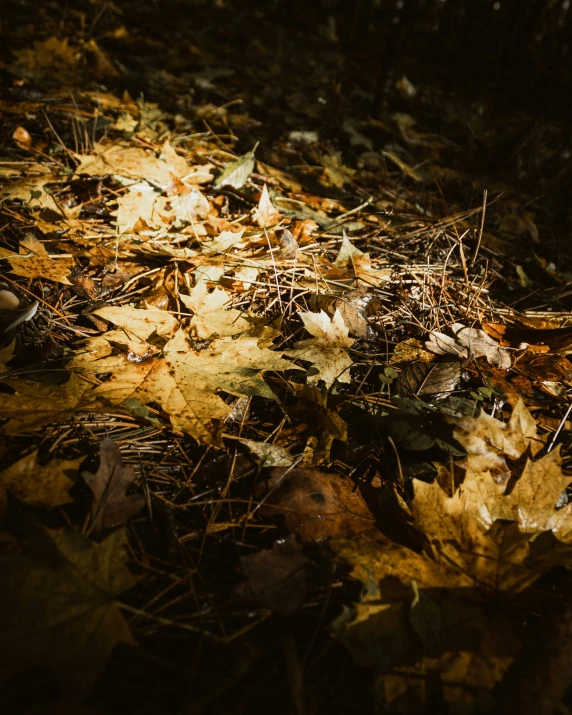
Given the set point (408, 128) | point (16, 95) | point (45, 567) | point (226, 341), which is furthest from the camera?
point (408, 128)

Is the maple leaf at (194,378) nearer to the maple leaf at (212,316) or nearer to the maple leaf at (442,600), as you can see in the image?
the maple leaf at (212,316)

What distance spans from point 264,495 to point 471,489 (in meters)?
0.52

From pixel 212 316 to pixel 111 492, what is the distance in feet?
2.20

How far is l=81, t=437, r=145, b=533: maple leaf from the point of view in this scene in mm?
899

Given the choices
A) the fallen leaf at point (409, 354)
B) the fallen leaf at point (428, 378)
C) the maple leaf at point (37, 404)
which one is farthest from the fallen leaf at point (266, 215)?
the maple leaf at point (37, 404)

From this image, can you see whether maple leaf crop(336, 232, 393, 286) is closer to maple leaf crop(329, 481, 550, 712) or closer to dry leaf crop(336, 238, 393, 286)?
dry leaf crop(336, 238, 393, 286)

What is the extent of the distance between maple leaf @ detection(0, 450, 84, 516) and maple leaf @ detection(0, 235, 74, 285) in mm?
767

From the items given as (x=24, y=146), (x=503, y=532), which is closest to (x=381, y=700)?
(x=503, y=532)

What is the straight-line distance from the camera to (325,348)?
135 cm

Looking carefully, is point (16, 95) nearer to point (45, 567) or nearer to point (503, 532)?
point (45, 567)

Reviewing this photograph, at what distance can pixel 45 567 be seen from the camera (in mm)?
761

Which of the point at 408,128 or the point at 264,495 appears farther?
the point at 408,128

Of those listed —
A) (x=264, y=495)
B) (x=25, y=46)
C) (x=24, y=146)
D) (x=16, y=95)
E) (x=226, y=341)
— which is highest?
(x=25, y=46)

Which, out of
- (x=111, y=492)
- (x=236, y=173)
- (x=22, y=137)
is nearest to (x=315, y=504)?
(x=111, y=492)
